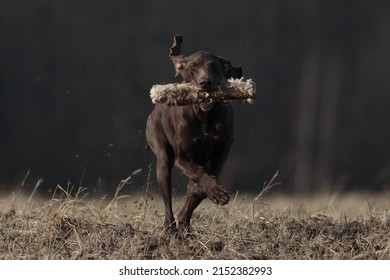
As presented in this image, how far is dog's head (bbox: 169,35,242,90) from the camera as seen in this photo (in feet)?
21.0

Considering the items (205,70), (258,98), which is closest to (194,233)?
(205,70)

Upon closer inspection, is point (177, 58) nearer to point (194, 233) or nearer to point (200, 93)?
point (200, 93)

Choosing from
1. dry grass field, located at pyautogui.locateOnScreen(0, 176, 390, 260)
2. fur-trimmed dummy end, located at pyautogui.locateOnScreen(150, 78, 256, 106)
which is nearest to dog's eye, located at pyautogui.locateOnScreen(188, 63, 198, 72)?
fur-trimmed dummy end, located at pyautogui.locateOnScreen(150, 78, 256, 106)

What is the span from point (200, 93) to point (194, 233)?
83 centimetres

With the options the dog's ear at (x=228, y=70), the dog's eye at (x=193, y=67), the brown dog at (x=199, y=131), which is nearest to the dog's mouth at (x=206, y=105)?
the brown dog at (x=199, y=131)

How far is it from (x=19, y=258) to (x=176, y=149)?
1.24 meters

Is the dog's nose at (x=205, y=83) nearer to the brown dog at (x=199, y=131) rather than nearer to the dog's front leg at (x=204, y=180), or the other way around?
the brown dog at (x=199, y=131)

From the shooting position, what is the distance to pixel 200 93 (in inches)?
251

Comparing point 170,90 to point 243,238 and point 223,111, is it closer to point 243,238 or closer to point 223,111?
point 223,111

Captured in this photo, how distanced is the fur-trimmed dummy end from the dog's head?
47 mm

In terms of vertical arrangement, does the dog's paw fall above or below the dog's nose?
below

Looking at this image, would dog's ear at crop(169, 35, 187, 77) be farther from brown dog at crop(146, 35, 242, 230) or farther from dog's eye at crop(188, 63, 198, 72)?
dog's eye at crop(188, 63, 198, 72)

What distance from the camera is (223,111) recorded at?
21.5 feet

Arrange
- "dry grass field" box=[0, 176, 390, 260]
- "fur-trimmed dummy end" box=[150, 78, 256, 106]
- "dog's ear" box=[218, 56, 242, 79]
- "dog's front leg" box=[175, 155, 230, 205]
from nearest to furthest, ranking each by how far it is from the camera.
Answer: "dry grass field" box=[0, 176, 390, 260] < "dog's front leg" box=[175, 155, 230, 205] < "fur-trimmed dummy end" box=[150, 78, 256, 106] < "dog's ear" box=[218, 56, 242, 79]
